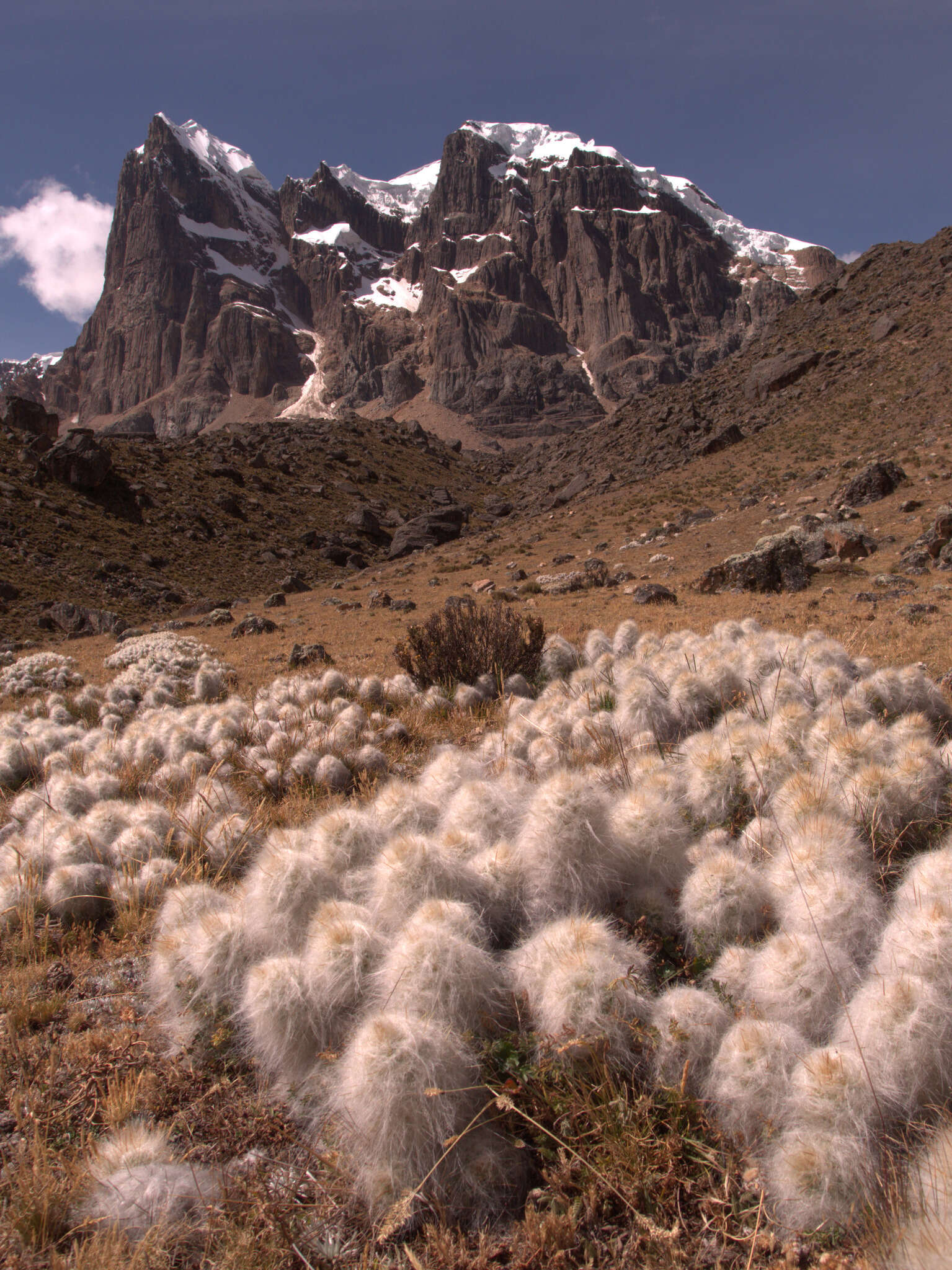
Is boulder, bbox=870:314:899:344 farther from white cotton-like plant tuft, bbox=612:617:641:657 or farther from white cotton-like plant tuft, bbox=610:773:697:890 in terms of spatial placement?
white cotton-like plant tuft, bbox=610:773:697:890

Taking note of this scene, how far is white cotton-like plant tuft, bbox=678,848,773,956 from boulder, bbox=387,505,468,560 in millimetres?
36502

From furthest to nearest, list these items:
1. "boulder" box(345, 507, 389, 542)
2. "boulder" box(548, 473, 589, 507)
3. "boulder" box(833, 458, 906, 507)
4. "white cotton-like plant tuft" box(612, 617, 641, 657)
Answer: "boulder" box(548, 473, 589, 507) → "boulder" box(345, 507, 389, 542) → "boulder" box(833, 458, 906, 507) → "white cotton-like plant tuft" box(612, 617, 641, 657)

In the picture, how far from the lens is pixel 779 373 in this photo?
144 ft

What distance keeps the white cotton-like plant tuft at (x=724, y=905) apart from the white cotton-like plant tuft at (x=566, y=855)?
33cm

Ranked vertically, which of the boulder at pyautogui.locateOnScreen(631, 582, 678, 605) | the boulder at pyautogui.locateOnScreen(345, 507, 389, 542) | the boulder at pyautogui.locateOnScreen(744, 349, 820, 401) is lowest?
the boulder at pyautogui.locateOnScreen(631, 582, 678, 605)

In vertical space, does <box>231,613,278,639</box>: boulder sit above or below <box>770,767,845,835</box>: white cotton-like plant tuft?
above

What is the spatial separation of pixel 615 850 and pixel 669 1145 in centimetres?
102

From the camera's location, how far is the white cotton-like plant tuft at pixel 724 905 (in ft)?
7.92

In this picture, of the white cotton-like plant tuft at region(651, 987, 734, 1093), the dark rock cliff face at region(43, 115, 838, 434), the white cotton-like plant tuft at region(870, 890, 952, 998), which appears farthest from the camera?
the dark rock cliff face at region(43, 115, 838, 434)

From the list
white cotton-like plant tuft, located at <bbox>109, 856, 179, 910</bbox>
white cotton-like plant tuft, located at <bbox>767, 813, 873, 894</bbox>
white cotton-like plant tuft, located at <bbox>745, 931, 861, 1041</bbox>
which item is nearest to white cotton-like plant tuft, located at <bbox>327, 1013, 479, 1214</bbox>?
white cotton-like plant tuft, located at <bbox>745, 931, 861, 1041</bbox>

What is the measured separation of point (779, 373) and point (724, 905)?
49423 millimetres

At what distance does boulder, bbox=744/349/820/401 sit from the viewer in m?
43.3

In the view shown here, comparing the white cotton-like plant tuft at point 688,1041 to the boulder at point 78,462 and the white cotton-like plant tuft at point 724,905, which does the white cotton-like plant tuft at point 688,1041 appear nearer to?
the white cotton-like plant tuft at point 724,905

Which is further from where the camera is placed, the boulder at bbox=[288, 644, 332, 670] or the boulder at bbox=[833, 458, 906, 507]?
the boulder at bbox=[833, 458, 906, 507]
